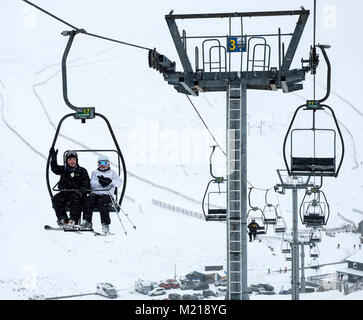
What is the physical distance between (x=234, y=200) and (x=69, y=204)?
114 inches

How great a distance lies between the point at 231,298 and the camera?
11.3 metres

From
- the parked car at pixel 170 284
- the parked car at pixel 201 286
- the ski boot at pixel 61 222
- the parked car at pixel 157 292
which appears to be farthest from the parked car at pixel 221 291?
the ski boot at pixel 61 222

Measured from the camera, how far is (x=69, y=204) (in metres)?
10.9

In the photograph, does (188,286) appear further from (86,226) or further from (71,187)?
(86,226)

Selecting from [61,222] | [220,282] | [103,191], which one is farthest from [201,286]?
[61,222]

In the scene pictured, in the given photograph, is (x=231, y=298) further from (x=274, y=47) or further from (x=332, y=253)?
(x=274, y=47)

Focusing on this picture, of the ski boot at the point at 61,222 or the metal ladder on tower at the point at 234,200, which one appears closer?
the ski boot at the point at 61,222

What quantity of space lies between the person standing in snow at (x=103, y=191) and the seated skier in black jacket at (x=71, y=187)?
0.47 feet

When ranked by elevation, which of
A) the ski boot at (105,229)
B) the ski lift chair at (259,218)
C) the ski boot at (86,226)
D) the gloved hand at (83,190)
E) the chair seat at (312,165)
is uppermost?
the chair seat at (312,165)

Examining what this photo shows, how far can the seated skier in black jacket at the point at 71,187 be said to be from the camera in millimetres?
10836

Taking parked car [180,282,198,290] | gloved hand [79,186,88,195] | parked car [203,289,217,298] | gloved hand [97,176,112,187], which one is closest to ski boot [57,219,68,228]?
gloved hand [79,186,88,195]

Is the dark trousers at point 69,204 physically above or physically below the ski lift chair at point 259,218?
above

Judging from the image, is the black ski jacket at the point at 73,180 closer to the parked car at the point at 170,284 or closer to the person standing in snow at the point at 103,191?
the person standing in snow at the point at 103,191
